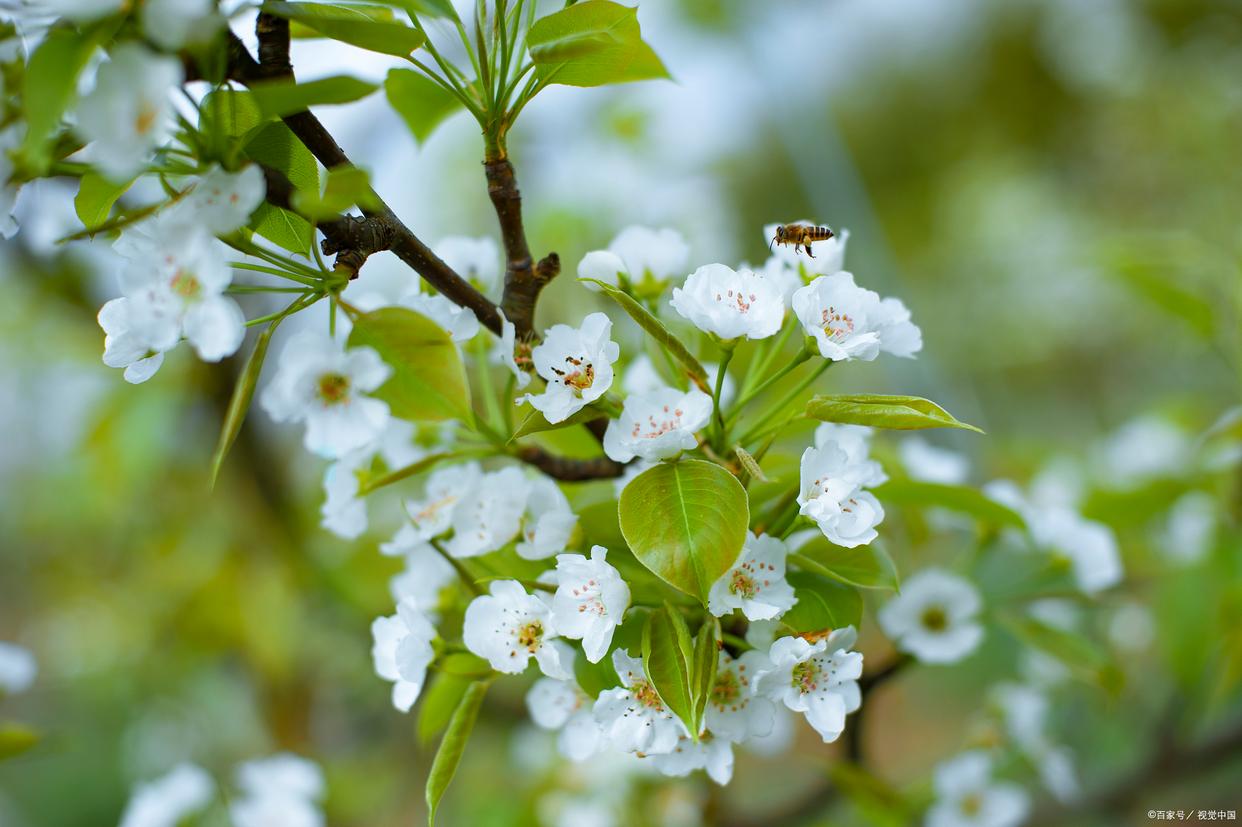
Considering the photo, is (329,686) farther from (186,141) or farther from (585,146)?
(186,141)

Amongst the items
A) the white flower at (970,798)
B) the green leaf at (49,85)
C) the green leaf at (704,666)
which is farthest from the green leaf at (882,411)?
the white flower at (970,798)

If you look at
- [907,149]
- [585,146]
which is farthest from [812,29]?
[907,149]

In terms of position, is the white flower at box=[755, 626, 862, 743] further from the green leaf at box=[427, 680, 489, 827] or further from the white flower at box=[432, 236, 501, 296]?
the white flower at box=[432, 236, 501, 296]

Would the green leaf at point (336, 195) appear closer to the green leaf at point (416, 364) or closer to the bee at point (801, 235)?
the green leaf at point (416, 364)

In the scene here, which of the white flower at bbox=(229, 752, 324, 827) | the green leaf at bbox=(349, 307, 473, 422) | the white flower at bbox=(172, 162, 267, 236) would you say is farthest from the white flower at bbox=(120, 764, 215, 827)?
the white flower at bbox=(172, 162, 267, 236)

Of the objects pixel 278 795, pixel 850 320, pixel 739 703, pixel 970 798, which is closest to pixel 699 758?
pixel 739 703
